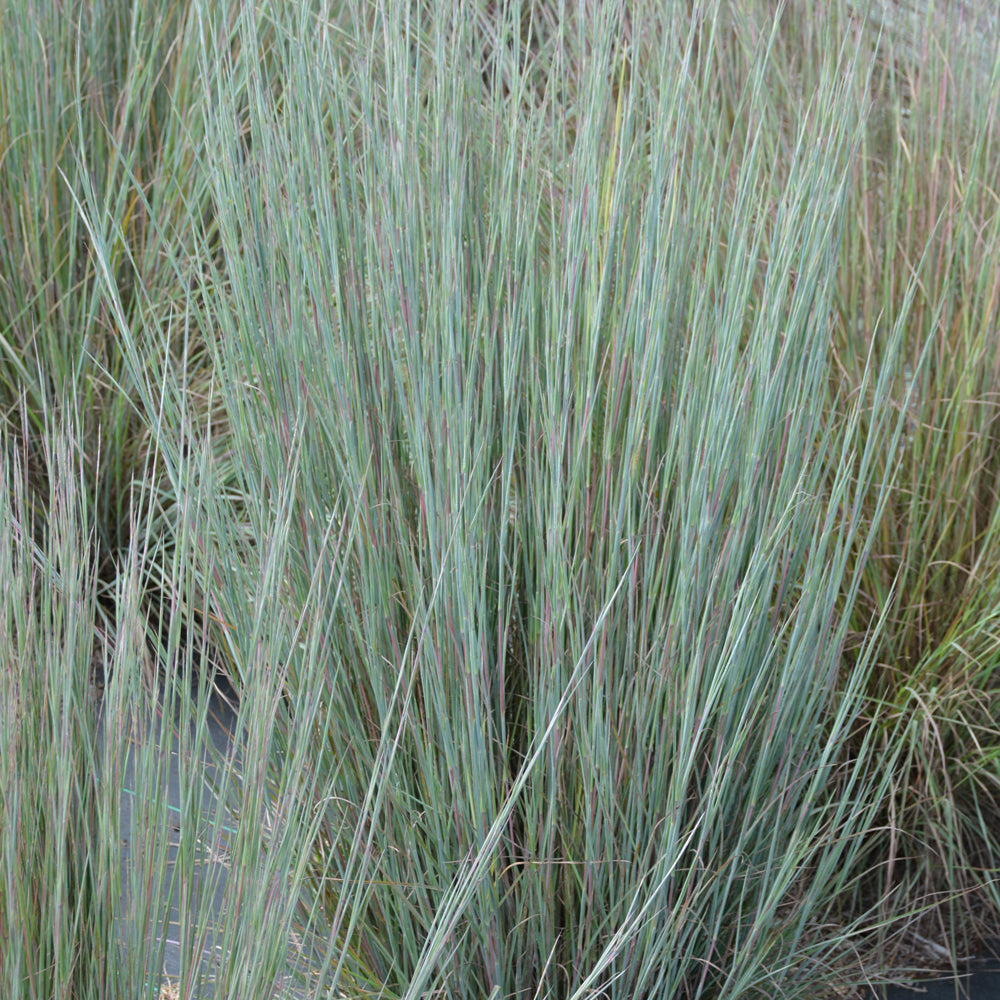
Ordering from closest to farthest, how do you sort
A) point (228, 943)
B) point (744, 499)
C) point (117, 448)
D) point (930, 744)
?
1. point (228, 943)
2. point (744, 499)
3. point (930, 744)
4. point (117, 448)

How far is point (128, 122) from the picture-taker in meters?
1.80

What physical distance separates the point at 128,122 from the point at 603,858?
146 centimetres

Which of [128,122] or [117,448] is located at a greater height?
[128,122]

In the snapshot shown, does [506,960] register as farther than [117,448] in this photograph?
No

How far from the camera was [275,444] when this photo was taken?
0.94m

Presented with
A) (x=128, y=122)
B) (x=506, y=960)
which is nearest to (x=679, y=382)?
(x=506, y=960)

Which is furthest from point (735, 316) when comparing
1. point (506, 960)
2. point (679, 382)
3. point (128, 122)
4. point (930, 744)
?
point (128, 122)

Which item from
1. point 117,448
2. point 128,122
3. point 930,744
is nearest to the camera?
point 930,744

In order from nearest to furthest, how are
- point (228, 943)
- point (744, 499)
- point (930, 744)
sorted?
point (228, 943) < point (744, 499) < point (930, 744)

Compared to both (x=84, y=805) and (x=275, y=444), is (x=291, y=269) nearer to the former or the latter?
(x=275, y=444)

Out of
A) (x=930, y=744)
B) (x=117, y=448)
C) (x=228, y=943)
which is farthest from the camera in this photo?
(x=117, y=448)

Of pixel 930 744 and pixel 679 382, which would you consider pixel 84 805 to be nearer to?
pixel 679 382

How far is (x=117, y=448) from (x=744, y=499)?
1125 millimetres

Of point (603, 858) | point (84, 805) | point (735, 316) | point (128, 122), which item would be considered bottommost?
point (603, 858)
